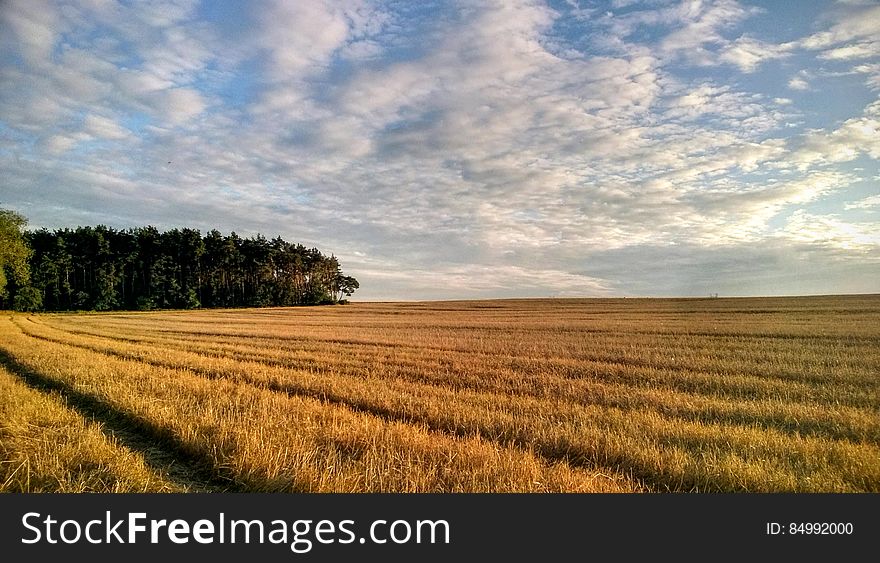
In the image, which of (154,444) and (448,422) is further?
(448,422)

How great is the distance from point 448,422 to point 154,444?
438 cm

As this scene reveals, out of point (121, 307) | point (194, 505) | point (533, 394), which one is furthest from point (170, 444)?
point (121, 307)

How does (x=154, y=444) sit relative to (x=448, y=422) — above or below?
below

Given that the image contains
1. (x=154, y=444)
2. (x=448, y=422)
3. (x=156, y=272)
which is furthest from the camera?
(x=156, y=272)

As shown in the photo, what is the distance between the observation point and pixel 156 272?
81.2 meters

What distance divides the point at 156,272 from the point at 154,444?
85486mm

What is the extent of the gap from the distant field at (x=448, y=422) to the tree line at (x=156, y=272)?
60440 mm

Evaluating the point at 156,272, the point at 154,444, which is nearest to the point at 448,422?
the point at 154,444

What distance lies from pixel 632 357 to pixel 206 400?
1250 centimetres

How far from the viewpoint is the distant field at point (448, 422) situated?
5.23 metres

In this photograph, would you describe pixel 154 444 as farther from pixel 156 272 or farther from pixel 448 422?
pixel 156 272

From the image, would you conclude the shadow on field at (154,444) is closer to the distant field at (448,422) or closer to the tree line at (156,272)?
the distant field at (448,422)

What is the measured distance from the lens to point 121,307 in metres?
77.9

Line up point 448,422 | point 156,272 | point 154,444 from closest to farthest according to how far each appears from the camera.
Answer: point 154,444
point 448,422
point 156,272
